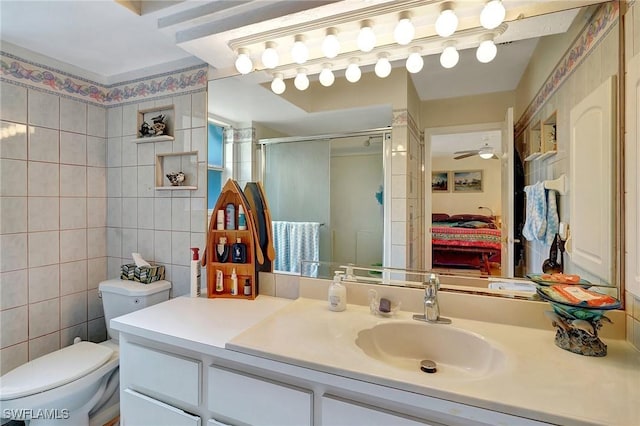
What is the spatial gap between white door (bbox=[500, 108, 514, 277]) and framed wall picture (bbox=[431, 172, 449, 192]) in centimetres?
20

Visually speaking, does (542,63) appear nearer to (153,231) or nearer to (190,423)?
(190,423)

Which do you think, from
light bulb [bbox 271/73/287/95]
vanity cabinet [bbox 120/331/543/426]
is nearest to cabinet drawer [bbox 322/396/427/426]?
vanity cabinet [bbox 120/331/543/426]

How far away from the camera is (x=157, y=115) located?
6.07ft

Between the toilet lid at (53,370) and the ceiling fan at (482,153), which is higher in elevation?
the ceiling fan at (482,153)

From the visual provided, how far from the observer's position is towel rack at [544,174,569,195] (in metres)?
1.02

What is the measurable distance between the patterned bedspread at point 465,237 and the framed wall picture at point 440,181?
155mm

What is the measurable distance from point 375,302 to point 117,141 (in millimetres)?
1933

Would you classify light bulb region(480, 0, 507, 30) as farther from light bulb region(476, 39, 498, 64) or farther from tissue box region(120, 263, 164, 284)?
tissue box region(120, 263, 164, 284)

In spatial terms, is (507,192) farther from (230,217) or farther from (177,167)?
(177,167)

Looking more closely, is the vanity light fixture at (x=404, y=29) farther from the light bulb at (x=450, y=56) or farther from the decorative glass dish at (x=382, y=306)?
the decorative glass dish at (x=382, y=306)

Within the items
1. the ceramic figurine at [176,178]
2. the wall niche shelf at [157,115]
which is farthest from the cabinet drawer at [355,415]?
the wall niche shelf at [157,115]

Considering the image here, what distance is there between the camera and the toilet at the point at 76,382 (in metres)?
1.22

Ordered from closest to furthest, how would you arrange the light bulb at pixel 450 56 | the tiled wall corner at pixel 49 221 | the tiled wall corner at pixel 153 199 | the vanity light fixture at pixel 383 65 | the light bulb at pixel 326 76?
the light bulb at pixel 450 56 → the vanity light fixture at pixel 383 65 → the light bulb at pixel 326 76 → the tiled wall corner at pixel 49 221 → the tiled wall corner at pixel 153 199

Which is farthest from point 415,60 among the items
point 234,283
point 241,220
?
point 234,283
